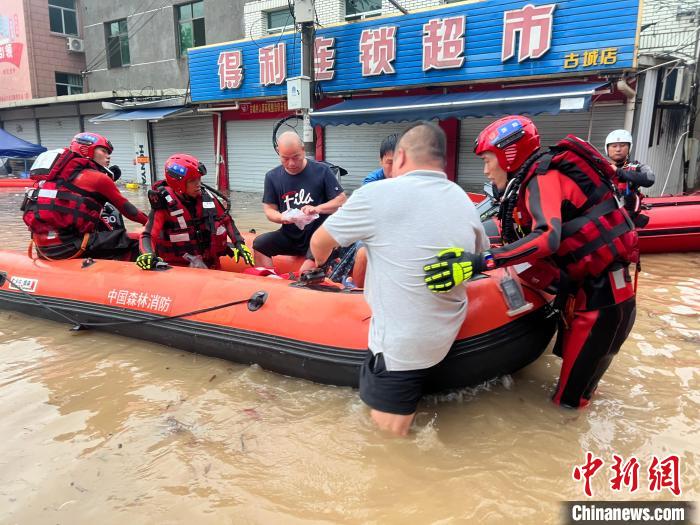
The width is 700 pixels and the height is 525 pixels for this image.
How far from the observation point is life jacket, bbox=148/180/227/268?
4.02 m

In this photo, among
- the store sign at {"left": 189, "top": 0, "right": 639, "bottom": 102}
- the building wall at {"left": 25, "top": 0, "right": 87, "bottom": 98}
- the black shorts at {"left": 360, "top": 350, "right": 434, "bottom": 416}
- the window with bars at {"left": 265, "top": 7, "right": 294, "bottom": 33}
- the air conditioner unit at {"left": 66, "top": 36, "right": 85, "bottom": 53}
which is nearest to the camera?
the black shorts at {"left": 360, "top": 350, "right": 434, "bottom": 416}

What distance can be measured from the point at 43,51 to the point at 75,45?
1.16 meters

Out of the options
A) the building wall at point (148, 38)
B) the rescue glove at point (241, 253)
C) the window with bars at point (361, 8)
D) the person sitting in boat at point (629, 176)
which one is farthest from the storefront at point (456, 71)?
the rescue glove at point (241, 253)

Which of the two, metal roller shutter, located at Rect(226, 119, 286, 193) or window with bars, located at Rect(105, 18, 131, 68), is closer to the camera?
metal roller shutter, located at Rect(226, 119, 286, 193)

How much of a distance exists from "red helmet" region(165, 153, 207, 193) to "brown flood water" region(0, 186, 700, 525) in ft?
4.29

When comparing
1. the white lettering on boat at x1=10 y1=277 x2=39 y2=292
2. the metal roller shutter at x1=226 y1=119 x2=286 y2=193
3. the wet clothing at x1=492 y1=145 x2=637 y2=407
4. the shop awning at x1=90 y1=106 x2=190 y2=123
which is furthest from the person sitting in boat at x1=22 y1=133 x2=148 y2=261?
the shop awning at x1=90 y1=106 x2=190 y2=123

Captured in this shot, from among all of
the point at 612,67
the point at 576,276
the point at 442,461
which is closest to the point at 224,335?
the point at 442,461

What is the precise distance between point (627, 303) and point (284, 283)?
6.62 ft

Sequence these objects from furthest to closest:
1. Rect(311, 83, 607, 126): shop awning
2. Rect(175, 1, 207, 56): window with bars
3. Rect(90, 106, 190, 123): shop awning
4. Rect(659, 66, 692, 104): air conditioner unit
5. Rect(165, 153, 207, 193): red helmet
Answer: Rect(175, 1, 207, 56): window with bars
Rect(90, 106, 190, 123): shop awning
Rect(659, 66, 692, 104): air conditioner unit
Rect(311, 83, 607, 126): shop awning
Rect(165, 153, 207, 193): red helmet

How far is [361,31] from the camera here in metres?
10.1

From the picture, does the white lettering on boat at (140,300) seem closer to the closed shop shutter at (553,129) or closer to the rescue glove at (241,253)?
the rescue glove at (241,253)

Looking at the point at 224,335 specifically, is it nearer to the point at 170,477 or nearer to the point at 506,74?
the point at 170,477

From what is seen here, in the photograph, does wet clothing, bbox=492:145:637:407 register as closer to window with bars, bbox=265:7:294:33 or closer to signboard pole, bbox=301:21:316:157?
signboard pole, bbox=301:21:316:157

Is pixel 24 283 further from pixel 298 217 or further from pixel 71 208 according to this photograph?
pixel 298 217
